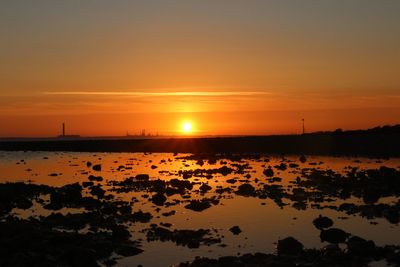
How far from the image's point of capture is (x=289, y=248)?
1911 cm

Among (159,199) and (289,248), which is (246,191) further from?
(289,248)

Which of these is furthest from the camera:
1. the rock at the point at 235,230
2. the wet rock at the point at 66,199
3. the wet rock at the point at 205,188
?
the wet rock at the point at 205,188

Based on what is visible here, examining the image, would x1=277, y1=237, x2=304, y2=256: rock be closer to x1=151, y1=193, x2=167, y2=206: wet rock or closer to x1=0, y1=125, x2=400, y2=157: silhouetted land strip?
x1=151, y1=193, x2=167, y2=206: wet rock

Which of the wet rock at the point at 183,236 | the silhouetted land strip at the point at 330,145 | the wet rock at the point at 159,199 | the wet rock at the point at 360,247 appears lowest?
the wet rock at the point at 183,236

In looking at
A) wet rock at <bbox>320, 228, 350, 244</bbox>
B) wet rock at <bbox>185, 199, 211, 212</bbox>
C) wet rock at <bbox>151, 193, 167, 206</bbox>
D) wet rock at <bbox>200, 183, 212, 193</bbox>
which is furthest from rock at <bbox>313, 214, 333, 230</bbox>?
wet rock at <bbox>200, 183, 212, 193</bbox>

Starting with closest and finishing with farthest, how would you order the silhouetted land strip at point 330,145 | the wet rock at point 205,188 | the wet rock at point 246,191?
1. the wet rock at point 246,191
2. the wet rock at point 205,188
3. the silhouetted land strip at point 330,145

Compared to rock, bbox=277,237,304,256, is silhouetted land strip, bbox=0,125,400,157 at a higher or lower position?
higher

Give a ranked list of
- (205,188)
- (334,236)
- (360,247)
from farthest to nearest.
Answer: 1. (205,188)
2. (334,236)
3. (360,247)

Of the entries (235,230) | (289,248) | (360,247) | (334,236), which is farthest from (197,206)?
(360,247)

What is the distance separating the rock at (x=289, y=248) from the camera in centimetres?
1881

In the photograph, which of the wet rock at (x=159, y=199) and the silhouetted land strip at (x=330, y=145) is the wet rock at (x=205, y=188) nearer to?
the wet rock at (x=159, y=199)

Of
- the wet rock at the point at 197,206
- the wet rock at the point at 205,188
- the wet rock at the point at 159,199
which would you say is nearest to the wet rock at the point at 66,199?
the wet rock at the point at 159,199

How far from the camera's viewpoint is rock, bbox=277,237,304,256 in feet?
61.7

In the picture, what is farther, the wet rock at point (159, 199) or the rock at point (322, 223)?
the wet rock at point (159, 199)
